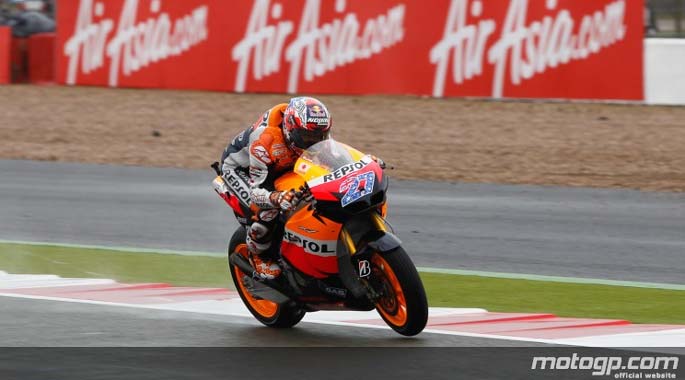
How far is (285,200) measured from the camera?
7141mm

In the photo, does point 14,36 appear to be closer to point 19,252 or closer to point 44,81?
point 44,81

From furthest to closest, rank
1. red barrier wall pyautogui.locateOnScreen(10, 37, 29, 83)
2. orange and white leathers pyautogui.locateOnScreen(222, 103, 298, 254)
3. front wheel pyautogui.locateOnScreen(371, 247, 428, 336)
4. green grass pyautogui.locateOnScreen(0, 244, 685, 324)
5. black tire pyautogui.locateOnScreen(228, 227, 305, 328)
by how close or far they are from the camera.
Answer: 1. red barrier wall pyautogui.locateOnScreen(10, 37, 29, 83)
2. green grass pyautogui.locateOnScreen(0, 244, 685, 324)
3. black tire pyautogui.locateOnScreen(228, 227, 305, 328)
4. orange and white leathers pyautogui.locateOnScreen(222, 103, 298, 254)
5. front wheel pyautogui.locateOnScreen(371, 247, 428, 336)

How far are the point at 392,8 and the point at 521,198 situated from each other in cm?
754

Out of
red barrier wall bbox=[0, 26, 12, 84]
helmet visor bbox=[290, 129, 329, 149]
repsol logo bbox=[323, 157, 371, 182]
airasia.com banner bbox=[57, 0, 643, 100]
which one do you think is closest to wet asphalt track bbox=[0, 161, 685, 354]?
repsol logo bbox=[323, 157, 371, 182]

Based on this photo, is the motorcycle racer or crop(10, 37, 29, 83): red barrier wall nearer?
the motorcycle racer

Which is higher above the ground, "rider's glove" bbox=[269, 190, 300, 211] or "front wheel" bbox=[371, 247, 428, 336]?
"rider's glove" bbox=[269, 190, 300, 211]

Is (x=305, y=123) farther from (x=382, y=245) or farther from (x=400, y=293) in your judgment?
(x=400, y=293)

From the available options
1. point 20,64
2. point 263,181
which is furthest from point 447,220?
point 20,64

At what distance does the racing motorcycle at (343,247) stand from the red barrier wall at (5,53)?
1770 centimetres

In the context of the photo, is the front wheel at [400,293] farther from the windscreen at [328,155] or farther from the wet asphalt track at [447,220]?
the wet asphalt track at [447,220]

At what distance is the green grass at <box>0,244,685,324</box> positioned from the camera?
838 centimetres

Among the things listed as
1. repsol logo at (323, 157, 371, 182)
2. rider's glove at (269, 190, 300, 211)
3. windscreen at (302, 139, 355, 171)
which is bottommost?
rider's glove at (269, 190, 300, 211)

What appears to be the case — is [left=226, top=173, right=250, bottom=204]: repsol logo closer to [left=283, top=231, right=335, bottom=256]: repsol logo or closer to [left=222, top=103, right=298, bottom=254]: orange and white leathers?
[left=222, top=103, right=298, bottom=254]: orange and white leathers

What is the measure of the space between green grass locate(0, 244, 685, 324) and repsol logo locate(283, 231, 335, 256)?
1.56 meters
